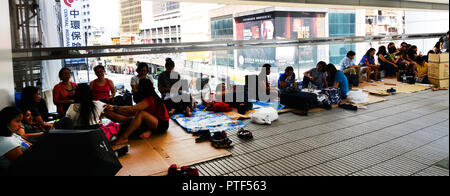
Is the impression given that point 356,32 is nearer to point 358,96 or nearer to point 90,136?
point 358,96

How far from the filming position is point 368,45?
10578 millimetres

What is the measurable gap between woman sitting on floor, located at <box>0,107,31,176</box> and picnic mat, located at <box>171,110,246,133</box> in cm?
228

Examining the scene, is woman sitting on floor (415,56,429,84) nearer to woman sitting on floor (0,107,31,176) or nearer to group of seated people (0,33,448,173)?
group of seated people (0,33,448,173)

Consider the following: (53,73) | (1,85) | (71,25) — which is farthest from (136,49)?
(71,25)

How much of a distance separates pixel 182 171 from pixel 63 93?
9.54ft

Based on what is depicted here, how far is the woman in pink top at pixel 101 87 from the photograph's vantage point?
18.4 feet

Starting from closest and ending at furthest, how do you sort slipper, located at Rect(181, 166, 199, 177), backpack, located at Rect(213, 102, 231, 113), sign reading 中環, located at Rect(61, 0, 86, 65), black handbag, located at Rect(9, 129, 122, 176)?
black handbag, located at Rect(9, 129, 122, 176)
slipper, located at Rect(181, 166, 199, 177)
backpack, located at Rect(213, 102, 231, 113)
sign reading 中環, located at Rect(61, 0, 86, 65)

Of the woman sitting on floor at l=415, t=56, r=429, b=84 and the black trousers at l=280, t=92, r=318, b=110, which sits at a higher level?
the woman sitting on floor at l=415, t=56, r=429, b=84

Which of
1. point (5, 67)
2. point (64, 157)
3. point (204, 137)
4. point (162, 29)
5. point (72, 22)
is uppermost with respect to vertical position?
point (162, 29)

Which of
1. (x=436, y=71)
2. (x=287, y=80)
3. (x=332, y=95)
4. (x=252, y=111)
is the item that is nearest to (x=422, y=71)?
(x=436, y=71)

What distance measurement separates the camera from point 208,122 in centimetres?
548

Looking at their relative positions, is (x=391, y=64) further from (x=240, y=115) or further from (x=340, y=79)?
(x=240, y=115)

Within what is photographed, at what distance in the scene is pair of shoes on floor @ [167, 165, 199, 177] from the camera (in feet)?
10.8

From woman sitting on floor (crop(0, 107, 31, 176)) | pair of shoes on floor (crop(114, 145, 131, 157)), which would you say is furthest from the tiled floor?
woman sitting on floor (crop(0, 107, 31, 176))
